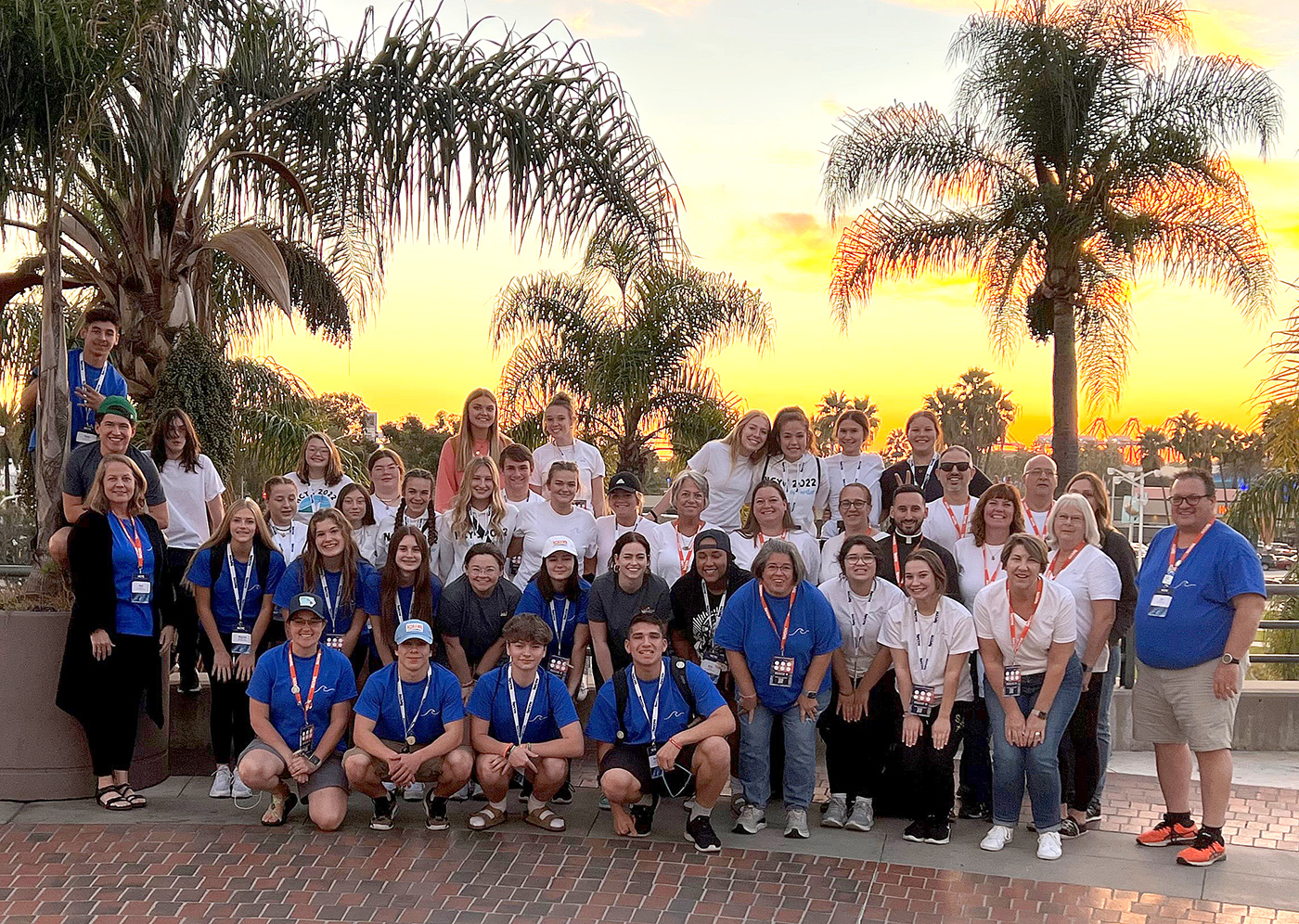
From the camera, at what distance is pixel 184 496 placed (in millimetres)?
7566

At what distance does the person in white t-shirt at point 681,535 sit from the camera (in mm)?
7180

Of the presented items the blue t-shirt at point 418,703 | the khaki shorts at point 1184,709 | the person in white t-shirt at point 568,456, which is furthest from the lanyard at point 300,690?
the khaki shorts at point 1184,709

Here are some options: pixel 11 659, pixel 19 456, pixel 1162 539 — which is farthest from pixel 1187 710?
pixel 19 456

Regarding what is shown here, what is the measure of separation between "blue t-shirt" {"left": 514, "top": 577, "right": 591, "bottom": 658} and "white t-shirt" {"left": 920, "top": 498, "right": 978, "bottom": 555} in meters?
2.13

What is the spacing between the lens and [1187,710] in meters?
6.11

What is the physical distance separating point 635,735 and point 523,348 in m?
12.3

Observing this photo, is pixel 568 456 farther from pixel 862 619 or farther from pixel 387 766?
pixel 387 766

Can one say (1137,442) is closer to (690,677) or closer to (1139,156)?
(1139,156)

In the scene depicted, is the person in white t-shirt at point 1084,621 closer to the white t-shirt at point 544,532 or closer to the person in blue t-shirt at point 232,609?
the white t-shirt at point 544,532

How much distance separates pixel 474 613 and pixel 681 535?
4.41 ft

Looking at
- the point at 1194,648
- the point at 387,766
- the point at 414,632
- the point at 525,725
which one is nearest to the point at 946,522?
the point at 1194,648

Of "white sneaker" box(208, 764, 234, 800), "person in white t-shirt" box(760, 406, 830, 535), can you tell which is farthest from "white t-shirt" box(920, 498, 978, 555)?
"white sneaker" box(208, 764, 234, 800)

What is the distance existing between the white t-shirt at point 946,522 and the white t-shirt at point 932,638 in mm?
835

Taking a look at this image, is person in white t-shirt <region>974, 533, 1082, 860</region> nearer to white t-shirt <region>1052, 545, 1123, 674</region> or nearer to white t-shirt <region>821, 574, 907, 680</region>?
white t-shirt <region>1052, 545, 1123, 674</region>
